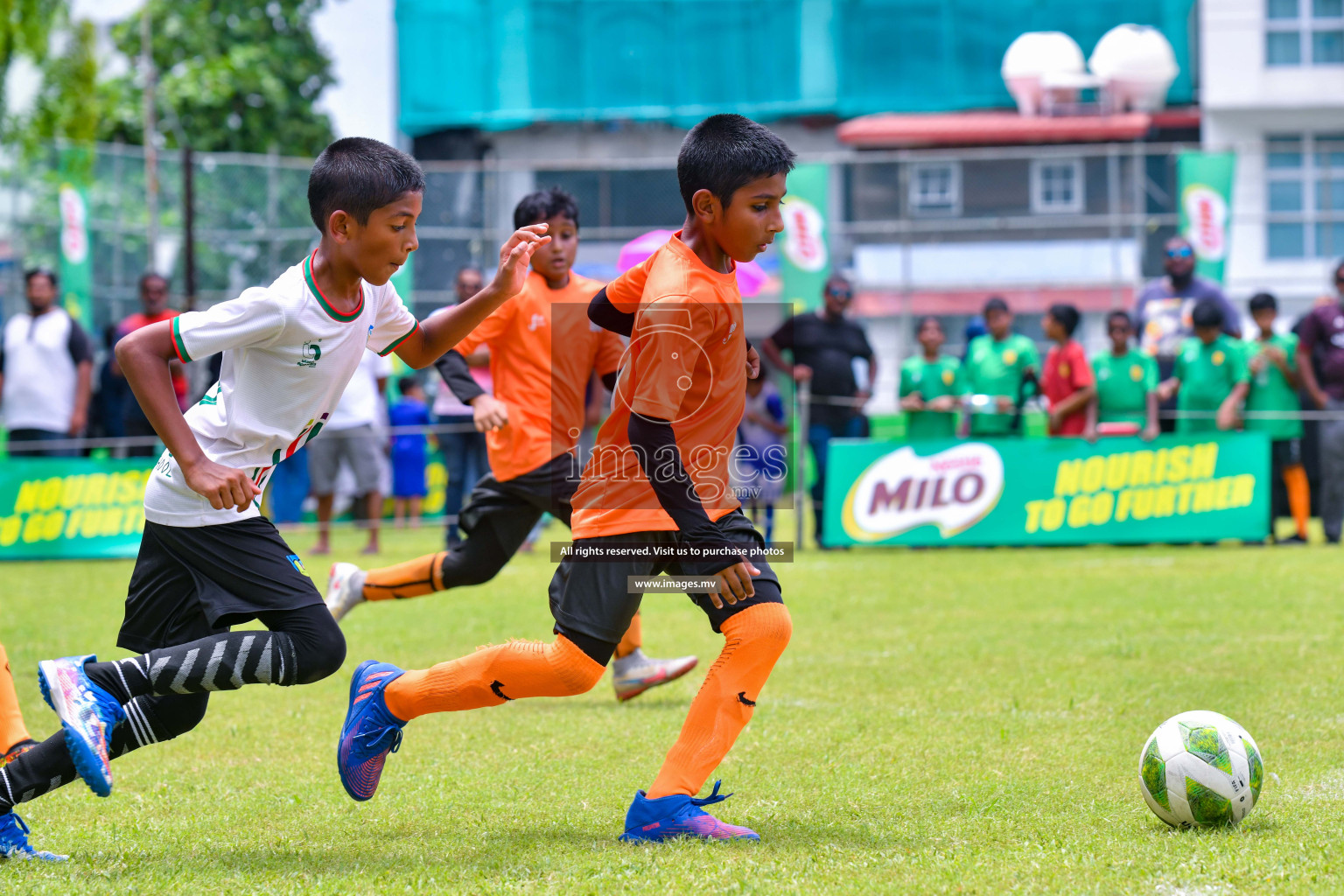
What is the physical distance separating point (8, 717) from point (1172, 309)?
38.9ft

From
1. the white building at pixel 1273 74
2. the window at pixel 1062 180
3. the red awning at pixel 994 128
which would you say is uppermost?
the white building at pixel 1273 74

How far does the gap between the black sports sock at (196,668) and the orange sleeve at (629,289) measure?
1.29m

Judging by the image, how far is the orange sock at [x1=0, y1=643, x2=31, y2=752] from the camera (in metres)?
4.05

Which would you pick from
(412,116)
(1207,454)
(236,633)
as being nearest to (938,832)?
(236,633)

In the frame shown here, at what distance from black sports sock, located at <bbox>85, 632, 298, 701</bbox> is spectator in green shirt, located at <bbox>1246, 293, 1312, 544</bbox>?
35.0ft

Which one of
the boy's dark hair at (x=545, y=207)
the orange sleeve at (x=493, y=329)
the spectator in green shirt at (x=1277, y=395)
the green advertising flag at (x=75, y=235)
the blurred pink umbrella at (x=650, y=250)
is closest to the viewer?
the boy's dark hair at (x=545, y=207)

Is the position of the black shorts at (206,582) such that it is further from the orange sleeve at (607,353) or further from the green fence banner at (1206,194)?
the green fence banner at (1206,194)

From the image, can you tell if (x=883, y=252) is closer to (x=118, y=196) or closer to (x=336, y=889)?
(x=118, y=196)

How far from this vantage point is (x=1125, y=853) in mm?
3551

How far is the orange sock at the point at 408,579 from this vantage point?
6277 mm

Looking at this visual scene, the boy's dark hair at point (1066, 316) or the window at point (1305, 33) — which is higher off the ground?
the window at point (1305, 33)

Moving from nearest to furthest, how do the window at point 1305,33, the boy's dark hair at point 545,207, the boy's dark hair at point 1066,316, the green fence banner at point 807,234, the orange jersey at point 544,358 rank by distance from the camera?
1. the boy's dark hair at point 545,207
2. the orange jersey at point 544,358
3. the boy's dark hair at point 1066,316
4. the green fence banner at point 807,234
5. the window at point 1305,33

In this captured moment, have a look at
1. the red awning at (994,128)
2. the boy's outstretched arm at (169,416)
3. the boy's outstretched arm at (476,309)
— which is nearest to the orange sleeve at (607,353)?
the boy's outstretched arm at (476,309)

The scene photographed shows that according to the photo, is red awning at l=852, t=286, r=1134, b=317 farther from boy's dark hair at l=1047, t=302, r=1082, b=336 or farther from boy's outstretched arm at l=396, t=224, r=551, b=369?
boy's outstretched arm at l=396, t=224, r=551, b=369
